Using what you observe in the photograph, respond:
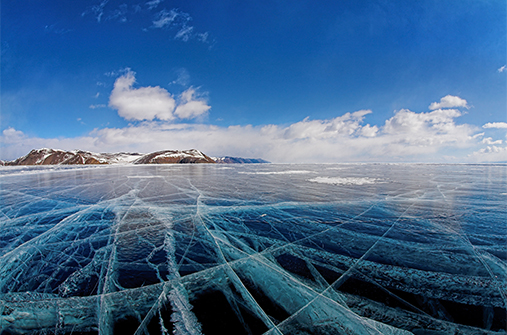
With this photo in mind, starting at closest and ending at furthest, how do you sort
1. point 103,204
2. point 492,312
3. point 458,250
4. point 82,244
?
point 492,312
point 458,250
point 82,244
point 103,204

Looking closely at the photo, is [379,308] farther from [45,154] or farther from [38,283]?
[45,154]

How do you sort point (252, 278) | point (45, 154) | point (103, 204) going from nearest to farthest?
point (252, 278)
point (103, 204)
point (45, 154)

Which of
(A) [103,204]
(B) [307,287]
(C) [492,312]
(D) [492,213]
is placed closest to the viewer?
(C) [492,312]

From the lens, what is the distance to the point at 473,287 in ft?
10.1

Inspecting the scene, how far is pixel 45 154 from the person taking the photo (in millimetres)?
160750

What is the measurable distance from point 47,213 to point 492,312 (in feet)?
38.0

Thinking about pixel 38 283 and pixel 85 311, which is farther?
pixel 38 283

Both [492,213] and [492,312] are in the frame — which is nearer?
[492,312]

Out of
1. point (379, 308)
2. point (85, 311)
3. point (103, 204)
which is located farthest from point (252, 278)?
A: point (103, 204)

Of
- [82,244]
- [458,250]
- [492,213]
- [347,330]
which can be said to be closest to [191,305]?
[347,330]

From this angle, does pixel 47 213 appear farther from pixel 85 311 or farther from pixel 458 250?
pixel 458 250

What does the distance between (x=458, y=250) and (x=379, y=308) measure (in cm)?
323

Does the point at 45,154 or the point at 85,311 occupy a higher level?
the point at 45,154

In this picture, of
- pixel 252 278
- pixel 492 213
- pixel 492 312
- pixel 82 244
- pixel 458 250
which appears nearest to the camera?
pixel 492 312
